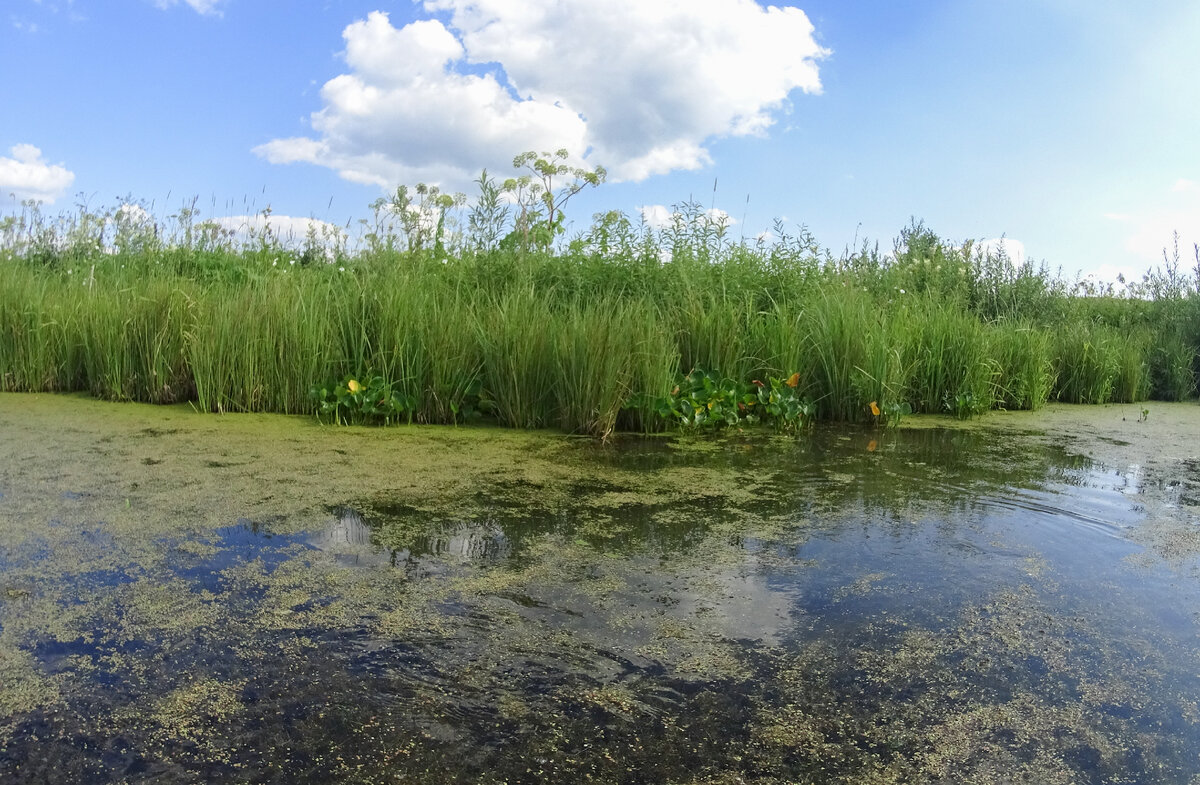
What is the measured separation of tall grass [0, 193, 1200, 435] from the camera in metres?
3.97

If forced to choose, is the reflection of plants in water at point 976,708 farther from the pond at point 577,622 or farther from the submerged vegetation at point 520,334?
the submerged vegetation at point 520,334

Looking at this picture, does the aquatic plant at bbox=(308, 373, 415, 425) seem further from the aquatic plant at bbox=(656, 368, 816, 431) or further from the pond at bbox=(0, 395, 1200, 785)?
the aquatic plant at bbox=(656, 368, 816, 431)

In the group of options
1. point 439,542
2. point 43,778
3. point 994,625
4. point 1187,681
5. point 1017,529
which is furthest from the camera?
point 1017,529

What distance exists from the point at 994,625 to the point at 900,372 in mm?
3068

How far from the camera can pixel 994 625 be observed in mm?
1767

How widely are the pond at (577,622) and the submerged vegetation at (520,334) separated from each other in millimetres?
803

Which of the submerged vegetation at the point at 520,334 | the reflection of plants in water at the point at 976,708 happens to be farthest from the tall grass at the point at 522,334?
the reflection of plants in water at the point at 976,708

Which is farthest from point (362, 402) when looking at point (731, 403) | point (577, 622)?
point (577, 622)

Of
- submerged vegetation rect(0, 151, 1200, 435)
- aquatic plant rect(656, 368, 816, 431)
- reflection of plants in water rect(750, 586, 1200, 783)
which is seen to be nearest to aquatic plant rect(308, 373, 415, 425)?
submerged vegetation rect(0, 151, 1200, 435)

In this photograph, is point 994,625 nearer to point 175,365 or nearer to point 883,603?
point 883,603

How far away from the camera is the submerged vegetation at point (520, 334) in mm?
3963

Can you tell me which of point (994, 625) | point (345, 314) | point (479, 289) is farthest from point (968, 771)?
point (479, 289)

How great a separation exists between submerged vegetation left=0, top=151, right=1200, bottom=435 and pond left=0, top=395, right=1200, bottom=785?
0.80 m

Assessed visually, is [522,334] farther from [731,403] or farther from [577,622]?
[577,622]
